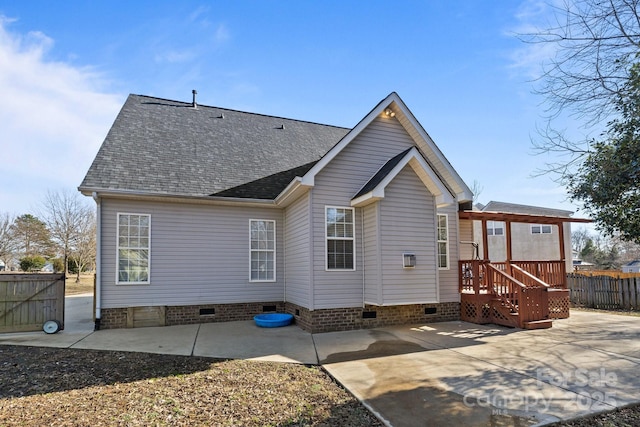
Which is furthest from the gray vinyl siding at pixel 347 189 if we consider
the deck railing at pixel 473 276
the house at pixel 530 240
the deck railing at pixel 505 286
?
the house at pixel 530 240

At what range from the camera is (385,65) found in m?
11.1

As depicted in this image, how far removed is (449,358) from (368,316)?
301 cm

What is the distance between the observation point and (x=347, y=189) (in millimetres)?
9156

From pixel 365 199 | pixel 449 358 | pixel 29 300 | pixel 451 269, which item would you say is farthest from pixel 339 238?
pixel 29 300

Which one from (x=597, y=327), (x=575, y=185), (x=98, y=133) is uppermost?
(x=98, y=133)

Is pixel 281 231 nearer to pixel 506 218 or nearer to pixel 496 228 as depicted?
pixel 506 218

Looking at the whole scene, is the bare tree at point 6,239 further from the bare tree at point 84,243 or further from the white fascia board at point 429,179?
the white fascia board at point 429,179

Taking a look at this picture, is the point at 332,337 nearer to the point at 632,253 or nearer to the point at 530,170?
the point at 530,170

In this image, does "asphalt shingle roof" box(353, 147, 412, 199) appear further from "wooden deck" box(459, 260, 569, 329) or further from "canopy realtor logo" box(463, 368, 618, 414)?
"canopy realtor logo" box(463, 368, 618, 414)

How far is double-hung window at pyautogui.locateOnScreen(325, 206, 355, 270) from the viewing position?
884 cm

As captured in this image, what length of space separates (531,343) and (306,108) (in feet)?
46.4

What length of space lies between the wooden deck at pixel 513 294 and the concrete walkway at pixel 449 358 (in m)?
0.40

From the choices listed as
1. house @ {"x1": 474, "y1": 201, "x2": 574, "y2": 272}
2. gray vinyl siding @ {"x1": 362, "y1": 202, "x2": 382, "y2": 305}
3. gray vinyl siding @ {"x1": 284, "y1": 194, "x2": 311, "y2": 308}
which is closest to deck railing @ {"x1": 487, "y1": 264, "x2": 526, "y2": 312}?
gray vinyl siding @ {"x1": 362, "y1": 202, "x2": 382, "y2": 305}

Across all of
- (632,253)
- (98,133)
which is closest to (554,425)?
(98,133)
